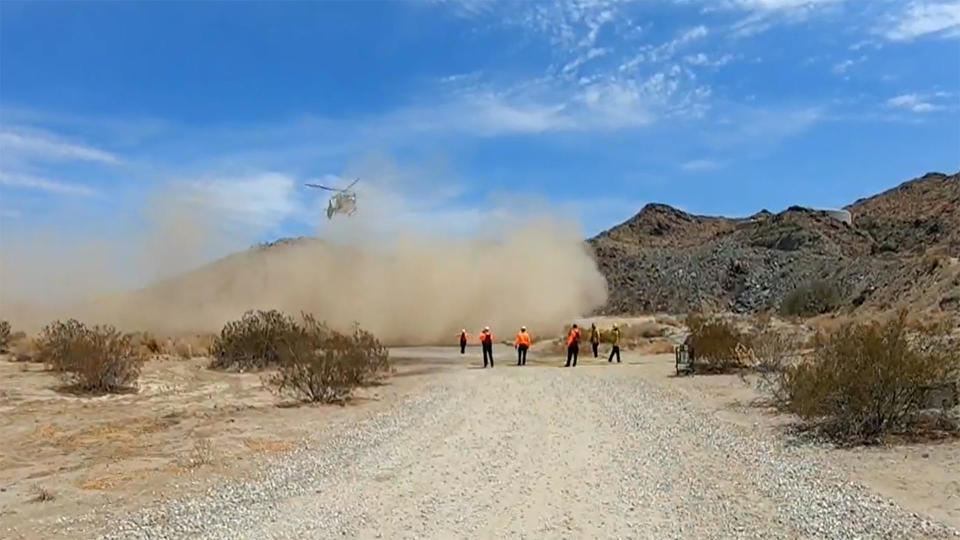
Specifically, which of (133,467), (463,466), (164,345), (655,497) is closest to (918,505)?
(655,497)

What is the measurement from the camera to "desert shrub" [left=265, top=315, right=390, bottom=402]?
2266 centimetres

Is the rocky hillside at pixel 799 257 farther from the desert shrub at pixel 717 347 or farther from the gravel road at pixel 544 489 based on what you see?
the gravel road at pixel 544 489

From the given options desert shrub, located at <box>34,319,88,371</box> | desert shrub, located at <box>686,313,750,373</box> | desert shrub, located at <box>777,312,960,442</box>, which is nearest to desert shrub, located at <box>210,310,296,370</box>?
desert shrub, located at <box>34,319,88,371</box>

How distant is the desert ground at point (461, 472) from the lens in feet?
30.6

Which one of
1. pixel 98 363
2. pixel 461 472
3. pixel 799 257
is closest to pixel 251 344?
pixel 98 363

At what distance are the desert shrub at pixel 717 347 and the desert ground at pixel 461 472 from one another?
7494 millimetres

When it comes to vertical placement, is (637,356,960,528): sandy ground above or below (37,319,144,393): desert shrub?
below

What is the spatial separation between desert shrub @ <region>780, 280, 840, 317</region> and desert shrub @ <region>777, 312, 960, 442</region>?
5444 centimetres

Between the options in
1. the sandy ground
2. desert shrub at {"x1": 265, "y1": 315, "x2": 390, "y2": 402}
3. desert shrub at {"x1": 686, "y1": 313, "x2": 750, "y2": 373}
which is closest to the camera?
the sandy ground

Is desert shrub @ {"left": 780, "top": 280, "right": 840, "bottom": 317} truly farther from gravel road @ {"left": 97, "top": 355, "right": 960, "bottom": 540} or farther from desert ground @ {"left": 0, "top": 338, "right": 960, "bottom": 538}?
gravel road @ {"left": 97, "top": 355, "right": 960, "bottom": 540}

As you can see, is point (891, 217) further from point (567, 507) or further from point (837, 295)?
point (567, 507)

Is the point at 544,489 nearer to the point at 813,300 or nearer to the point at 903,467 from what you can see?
the point at 903,467

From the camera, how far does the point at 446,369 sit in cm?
3516

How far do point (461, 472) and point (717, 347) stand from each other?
20121 millimetres
